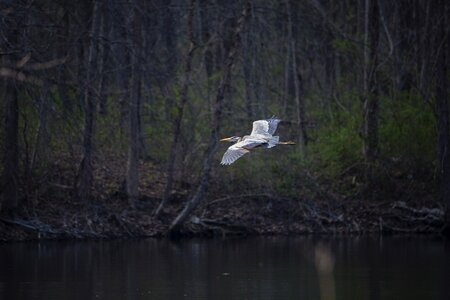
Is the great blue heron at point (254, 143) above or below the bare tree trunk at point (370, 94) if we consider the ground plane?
below

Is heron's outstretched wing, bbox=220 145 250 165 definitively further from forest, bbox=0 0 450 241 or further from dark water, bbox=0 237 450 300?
forest, bbox=0 0 450 241

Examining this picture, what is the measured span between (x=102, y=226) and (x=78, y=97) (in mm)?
4424

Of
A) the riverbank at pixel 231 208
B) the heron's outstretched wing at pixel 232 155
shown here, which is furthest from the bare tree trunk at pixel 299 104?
the heron's outstretched wing at pixel 232 155

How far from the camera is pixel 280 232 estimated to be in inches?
859

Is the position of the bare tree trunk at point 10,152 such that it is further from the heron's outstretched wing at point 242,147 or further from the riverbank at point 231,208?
the heron's outstretched wing at point 242,147

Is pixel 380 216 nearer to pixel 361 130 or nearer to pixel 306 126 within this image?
pixel 361 130

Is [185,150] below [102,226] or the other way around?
the other way around

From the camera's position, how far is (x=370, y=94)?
23328mm

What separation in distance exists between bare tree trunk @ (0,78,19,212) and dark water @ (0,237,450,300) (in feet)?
A: 3.64

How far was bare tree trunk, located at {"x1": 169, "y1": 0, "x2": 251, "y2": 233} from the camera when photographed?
2070cm

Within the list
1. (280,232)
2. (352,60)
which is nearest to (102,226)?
(280,232)

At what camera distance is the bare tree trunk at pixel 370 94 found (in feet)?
76.4

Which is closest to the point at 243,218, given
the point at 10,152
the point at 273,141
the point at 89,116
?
the point at 89,116

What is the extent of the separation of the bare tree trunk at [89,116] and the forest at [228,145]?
2.3 inches
